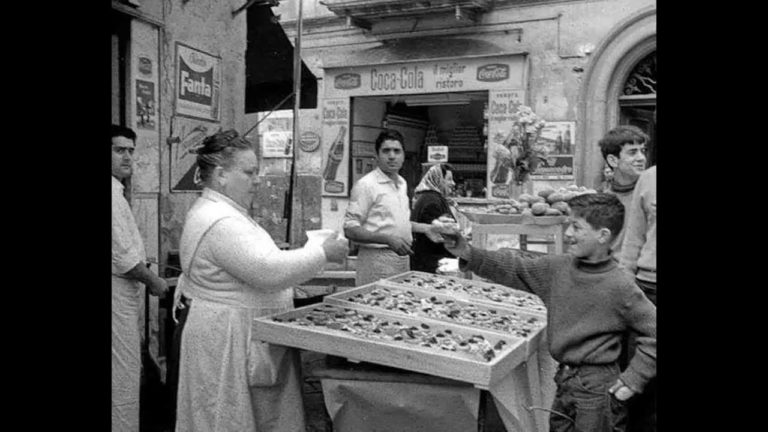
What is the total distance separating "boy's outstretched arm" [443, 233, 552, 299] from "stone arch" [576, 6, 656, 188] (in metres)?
8.15

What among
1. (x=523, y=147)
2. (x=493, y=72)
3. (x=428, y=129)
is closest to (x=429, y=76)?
(x=493, y=72)

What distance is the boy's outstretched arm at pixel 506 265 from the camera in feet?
10.3

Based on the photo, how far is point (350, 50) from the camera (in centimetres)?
1373

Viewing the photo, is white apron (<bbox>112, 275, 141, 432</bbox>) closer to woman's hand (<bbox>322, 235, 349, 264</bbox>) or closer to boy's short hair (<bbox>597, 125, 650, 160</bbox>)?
woman's hand (<bbox>322, 235, 349, 264</bbox>)

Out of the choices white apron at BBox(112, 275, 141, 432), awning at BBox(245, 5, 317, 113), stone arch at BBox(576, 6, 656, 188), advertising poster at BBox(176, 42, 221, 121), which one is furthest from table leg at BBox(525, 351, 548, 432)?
stone arch at BBox(576, 6, 656, 188)

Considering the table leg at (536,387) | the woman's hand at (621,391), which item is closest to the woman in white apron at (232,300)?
the table leg at (536,387)

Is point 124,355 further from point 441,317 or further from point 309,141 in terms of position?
point 309,141

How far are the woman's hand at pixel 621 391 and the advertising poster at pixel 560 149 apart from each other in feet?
28.7

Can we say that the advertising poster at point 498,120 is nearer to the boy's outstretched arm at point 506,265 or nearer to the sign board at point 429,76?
the sign board at point 429,76

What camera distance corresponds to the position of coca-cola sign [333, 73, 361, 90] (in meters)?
13.5
